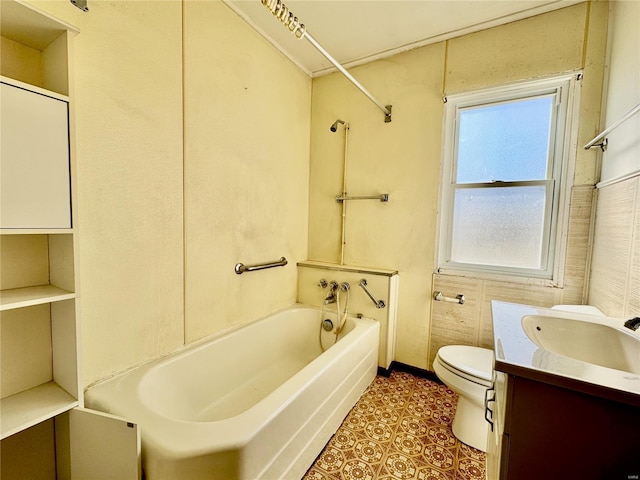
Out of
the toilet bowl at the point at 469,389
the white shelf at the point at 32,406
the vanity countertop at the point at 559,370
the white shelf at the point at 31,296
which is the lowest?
the toilet bowl at the point at 469,389

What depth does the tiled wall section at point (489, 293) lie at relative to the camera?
1647mm

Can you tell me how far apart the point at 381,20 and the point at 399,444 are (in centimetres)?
262

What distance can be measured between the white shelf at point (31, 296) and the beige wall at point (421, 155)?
1862 mm

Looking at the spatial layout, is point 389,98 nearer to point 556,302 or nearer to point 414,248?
point 414,248

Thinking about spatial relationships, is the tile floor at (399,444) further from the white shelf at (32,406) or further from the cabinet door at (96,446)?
the white shelf at (32,406)

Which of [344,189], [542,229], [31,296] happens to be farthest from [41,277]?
[542,229]

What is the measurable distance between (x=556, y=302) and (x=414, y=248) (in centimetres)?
92

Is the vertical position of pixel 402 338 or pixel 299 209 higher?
pixel 299 209

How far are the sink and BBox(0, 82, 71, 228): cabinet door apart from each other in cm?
172

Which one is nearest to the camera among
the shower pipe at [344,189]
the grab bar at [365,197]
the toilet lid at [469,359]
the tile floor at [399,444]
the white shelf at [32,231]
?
the white shelf at [32,231]

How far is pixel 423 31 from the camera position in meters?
1.94

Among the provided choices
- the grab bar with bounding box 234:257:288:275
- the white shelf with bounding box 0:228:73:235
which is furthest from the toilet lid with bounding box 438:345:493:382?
the white shelf with bounding box 0:228:73:235

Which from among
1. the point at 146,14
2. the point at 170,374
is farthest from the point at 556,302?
the point at 146,14

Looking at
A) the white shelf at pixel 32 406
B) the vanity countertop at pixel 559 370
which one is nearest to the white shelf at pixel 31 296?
the white shelf at pixel 32 406
